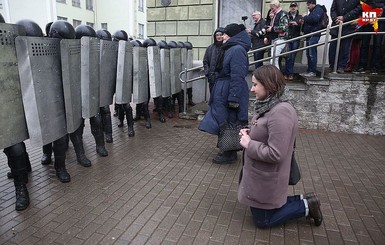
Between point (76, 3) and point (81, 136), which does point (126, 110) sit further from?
point (76, 3)

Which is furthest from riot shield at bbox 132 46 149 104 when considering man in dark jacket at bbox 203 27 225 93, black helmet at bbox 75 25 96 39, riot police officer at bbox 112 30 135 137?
black helmet at bbox 75 25 96 39

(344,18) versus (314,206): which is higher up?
(344,18)

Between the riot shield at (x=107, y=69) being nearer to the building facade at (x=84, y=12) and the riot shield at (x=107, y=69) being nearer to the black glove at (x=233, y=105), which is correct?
the black glove at (x=233, y=105)

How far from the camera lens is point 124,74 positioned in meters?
5.18

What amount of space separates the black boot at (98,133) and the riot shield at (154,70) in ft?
6.25

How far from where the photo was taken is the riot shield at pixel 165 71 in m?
6.60

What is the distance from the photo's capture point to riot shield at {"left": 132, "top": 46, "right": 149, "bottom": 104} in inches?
222

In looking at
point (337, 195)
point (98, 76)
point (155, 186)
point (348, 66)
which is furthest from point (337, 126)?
point (98, 76)

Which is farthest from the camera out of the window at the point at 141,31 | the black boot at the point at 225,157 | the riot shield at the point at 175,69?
the window at the point at 141,31

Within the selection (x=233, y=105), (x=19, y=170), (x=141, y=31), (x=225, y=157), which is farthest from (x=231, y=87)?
(x=141, y=31)

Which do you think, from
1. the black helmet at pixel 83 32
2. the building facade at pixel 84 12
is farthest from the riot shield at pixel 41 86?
the building facade at pixel 84 12

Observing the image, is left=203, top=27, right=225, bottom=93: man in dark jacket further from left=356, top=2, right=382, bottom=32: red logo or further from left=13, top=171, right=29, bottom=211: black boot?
left=13, top=171, right=29, bottom=211: black boot

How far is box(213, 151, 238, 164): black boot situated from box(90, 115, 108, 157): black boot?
5.73ft

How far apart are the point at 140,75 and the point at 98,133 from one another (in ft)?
5.38
